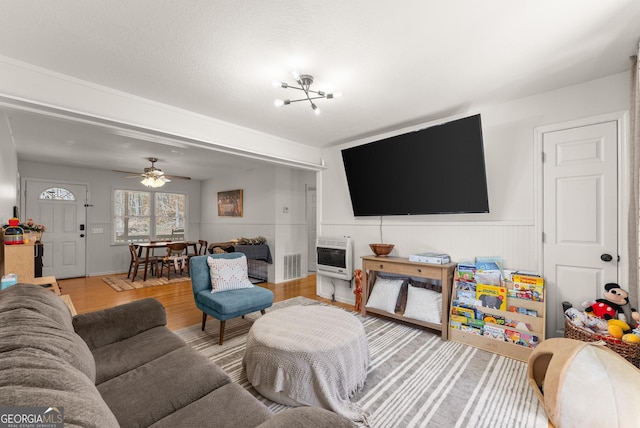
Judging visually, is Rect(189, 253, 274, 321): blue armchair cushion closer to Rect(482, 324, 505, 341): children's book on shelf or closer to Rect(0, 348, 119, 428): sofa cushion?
Rect(0, 348, 119, 428): sofa cushion

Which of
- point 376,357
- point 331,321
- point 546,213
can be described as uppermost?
point 546,213

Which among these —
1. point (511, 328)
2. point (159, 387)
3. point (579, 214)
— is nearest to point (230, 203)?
point (159, 387)

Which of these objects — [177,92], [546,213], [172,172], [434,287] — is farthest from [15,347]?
[172,172]

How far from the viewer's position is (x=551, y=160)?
262 centimetres

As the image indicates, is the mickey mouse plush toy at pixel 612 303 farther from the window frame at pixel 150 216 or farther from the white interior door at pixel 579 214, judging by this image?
the window frame at pixel 150 216

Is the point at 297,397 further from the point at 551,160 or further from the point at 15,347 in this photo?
the point at 551,160

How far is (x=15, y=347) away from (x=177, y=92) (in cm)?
238

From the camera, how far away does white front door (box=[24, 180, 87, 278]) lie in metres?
5.58

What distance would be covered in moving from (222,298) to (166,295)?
2336 millimetres

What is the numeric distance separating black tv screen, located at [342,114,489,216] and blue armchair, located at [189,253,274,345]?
1.85 m

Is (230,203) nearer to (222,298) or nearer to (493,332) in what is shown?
(222,298)

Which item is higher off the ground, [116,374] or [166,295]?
[116,374]

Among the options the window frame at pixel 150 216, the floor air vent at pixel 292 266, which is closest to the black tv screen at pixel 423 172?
the floor air vent at pixel 292 266

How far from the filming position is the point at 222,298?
9.25ft
